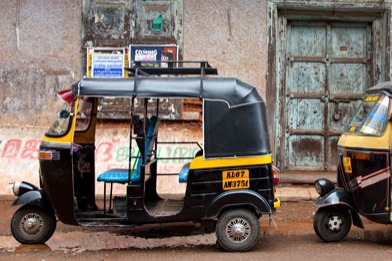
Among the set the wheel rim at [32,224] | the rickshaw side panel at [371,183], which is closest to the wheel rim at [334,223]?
the rickshaw side panel at [371,183]

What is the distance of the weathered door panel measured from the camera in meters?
10.1

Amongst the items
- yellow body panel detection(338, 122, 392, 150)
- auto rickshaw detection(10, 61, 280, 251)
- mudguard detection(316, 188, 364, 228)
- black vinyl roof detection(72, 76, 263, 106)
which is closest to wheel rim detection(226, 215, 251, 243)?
auto rickshaw detection(10, 61, 280, 251)

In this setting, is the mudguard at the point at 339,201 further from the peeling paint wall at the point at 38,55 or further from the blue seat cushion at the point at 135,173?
the peeling paint wall at the point at 38,55

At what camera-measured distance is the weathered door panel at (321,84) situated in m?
10.1

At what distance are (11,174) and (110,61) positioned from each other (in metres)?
2.53

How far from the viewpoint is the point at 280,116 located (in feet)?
33.1

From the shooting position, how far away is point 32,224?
651cm

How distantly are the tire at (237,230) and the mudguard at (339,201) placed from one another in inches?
35.4

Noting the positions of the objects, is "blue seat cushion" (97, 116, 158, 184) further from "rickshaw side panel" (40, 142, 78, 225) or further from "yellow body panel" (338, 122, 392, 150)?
"yellow body panel" (338, 122, 392, 150)

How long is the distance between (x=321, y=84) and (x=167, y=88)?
4.77m

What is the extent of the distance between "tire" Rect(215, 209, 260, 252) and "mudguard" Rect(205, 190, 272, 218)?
0.10 meters

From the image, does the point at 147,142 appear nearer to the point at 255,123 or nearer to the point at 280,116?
the point at 255,123

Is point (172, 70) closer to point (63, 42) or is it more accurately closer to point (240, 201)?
point (240, 201)

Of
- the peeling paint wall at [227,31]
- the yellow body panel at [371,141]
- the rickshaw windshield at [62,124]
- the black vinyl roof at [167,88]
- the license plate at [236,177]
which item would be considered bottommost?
the license plate at [236,177]
